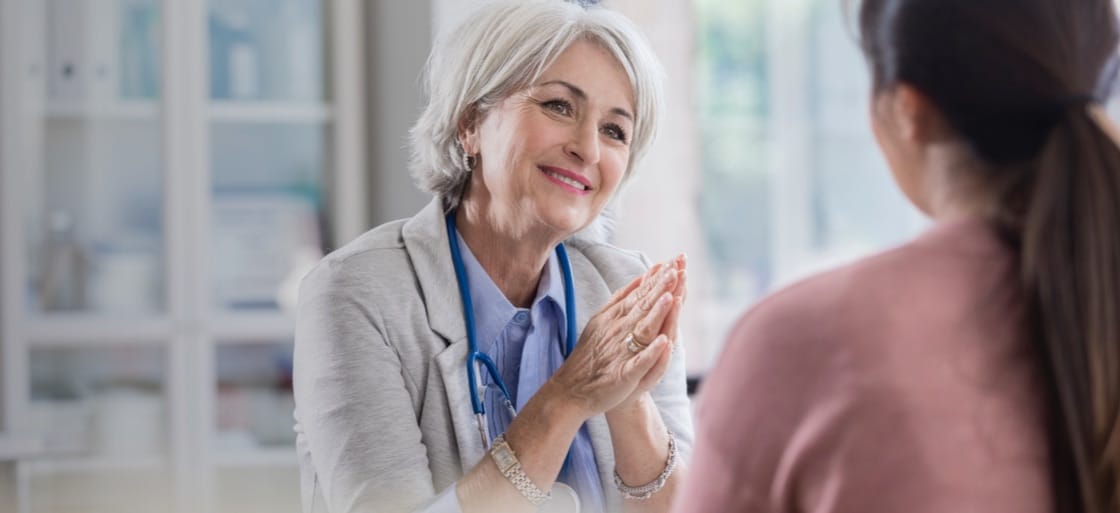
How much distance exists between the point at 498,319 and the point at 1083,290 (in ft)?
1.62

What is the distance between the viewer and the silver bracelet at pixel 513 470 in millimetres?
894

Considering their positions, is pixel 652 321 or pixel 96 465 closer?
pixel 652 321

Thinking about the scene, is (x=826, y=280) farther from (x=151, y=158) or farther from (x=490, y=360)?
(x=151, y=158)

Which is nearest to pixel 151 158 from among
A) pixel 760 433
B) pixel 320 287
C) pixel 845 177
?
pixel 320 287

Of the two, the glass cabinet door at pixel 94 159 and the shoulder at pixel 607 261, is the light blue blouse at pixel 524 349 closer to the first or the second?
the shoulder at pixel 607 261

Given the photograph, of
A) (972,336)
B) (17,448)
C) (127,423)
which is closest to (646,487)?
(972,336)

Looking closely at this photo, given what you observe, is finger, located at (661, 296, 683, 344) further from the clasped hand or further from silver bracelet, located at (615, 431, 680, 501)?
silver bracelet, located at (615, 431, 680, 501)

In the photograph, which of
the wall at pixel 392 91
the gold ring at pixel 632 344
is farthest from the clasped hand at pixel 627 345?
the wall at pixel 392 91

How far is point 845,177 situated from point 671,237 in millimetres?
1361

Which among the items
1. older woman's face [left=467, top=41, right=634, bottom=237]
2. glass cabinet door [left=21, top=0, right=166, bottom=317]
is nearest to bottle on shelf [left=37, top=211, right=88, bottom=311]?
glass cabinet door [left=21, top=0, right=166, bottom=317]

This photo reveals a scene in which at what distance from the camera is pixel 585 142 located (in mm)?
934

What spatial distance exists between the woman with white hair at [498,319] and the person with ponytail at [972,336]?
0.26 meters

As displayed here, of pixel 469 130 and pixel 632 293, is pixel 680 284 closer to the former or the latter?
pixel 632 293

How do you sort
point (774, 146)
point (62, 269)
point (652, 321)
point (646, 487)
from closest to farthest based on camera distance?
point (652, 321)
point (646, 487)
point (62, 269)
point (774, 146)
